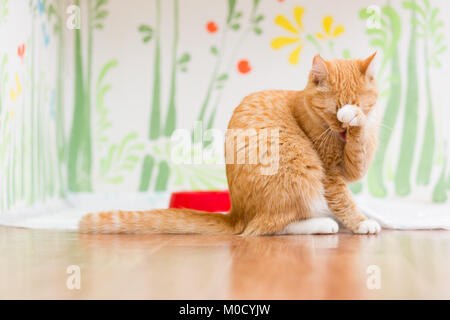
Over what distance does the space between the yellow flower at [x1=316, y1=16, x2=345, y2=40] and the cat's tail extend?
179 centimetres

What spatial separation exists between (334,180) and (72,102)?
1986mm

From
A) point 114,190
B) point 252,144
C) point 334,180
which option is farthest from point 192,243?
point 114,190

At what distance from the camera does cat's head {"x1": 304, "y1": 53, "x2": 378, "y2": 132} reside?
137 centimetres

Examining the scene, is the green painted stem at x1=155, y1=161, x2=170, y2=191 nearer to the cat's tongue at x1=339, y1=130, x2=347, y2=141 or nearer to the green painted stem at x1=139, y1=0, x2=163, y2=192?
the green painted stem at x1=139, y1=0, x2=163, y2=192

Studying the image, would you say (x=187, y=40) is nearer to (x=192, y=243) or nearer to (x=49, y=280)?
(x=192, y=243)

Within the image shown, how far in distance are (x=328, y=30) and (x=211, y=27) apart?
69 centimetres

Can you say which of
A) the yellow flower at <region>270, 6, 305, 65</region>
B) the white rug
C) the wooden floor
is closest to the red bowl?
the white rug

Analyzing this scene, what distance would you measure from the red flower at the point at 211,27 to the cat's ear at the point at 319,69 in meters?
1.66

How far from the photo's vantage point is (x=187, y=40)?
9.80 feet

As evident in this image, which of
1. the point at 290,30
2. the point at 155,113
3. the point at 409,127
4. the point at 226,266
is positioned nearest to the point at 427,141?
the point at 409,127

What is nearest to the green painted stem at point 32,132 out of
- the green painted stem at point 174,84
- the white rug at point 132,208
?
the white rug at point 132,208

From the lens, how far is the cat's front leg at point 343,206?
58.1 inches

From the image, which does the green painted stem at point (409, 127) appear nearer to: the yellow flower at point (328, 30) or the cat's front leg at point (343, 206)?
the yellow flower at point (328, 30)

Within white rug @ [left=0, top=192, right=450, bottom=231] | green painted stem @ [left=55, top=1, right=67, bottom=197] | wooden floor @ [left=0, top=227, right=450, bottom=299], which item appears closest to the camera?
wooden floor @ [left=0, top=227, right=450, bottom=299]
